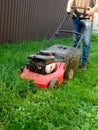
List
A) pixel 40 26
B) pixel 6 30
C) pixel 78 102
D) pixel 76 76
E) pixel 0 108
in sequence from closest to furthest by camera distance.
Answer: pixel 0 108 → pixel 78 102 → pixel 76 76 → pixel 6 30 → pixel 40 26

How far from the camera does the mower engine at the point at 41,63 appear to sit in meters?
4.44

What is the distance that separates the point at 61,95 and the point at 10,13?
325 centimetres

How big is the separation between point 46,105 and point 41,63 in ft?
2.71

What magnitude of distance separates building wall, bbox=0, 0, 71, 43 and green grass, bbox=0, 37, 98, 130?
2.04 meters

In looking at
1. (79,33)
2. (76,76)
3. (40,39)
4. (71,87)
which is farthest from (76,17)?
(40,39)

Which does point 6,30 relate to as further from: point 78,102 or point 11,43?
point 78,102

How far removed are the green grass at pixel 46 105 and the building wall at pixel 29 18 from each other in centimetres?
204

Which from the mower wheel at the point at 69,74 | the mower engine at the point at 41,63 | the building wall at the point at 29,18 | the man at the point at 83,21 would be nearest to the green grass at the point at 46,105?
the mower wheel at the point at 69,74

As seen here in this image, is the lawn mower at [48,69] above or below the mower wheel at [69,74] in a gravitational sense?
above

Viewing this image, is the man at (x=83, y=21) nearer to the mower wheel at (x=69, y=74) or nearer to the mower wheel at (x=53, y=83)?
the mower wheel at (x=69, y=74)

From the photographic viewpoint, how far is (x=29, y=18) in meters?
7.84

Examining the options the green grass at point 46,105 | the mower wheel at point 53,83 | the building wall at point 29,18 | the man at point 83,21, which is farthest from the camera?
the building wall at point 29,18

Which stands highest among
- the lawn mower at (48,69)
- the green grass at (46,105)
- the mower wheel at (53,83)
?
the lawn mower at (48,69)

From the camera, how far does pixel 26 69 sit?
4602 millimetres
